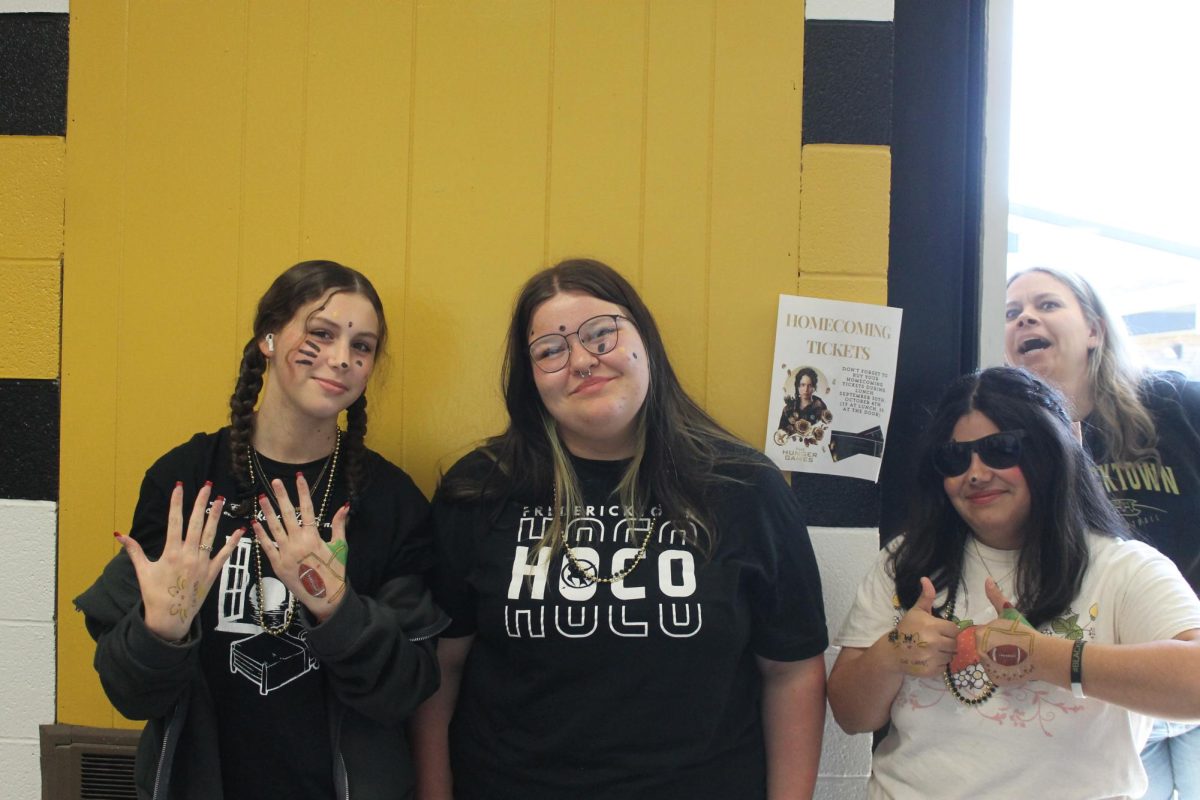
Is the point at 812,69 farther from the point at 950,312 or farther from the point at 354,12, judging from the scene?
the point at 354,12

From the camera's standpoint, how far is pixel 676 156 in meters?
1.65

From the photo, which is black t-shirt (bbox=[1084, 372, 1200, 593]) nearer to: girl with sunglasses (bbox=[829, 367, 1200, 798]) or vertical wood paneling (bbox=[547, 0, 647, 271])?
girl with sunglasses (bbox=[829, 367, 1200, 798])

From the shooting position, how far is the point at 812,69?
165 centimetres

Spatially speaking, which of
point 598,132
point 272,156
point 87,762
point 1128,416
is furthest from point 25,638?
point 1128,416

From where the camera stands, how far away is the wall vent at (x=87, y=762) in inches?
63.9

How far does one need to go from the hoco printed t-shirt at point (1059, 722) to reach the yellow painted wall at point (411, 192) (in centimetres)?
64

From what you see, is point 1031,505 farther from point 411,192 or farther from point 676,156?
point 411,192

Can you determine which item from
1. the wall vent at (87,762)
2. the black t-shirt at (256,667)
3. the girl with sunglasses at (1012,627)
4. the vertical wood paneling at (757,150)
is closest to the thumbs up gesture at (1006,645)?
the girl with sunglasses at (1012,627)

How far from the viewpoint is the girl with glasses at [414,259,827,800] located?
4.24 ft

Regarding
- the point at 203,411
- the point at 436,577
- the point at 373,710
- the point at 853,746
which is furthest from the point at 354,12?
the point at 853,746

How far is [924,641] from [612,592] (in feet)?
1.64

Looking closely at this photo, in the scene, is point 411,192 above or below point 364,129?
below

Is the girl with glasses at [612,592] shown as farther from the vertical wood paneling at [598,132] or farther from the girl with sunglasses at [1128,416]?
the girl with sunglasses at [1128,416]

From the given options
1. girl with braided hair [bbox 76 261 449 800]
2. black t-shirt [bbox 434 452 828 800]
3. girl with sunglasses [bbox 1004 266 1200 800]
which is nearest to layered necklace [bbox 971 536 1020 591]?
black t-shirt [bbox 434 452 828 800]
